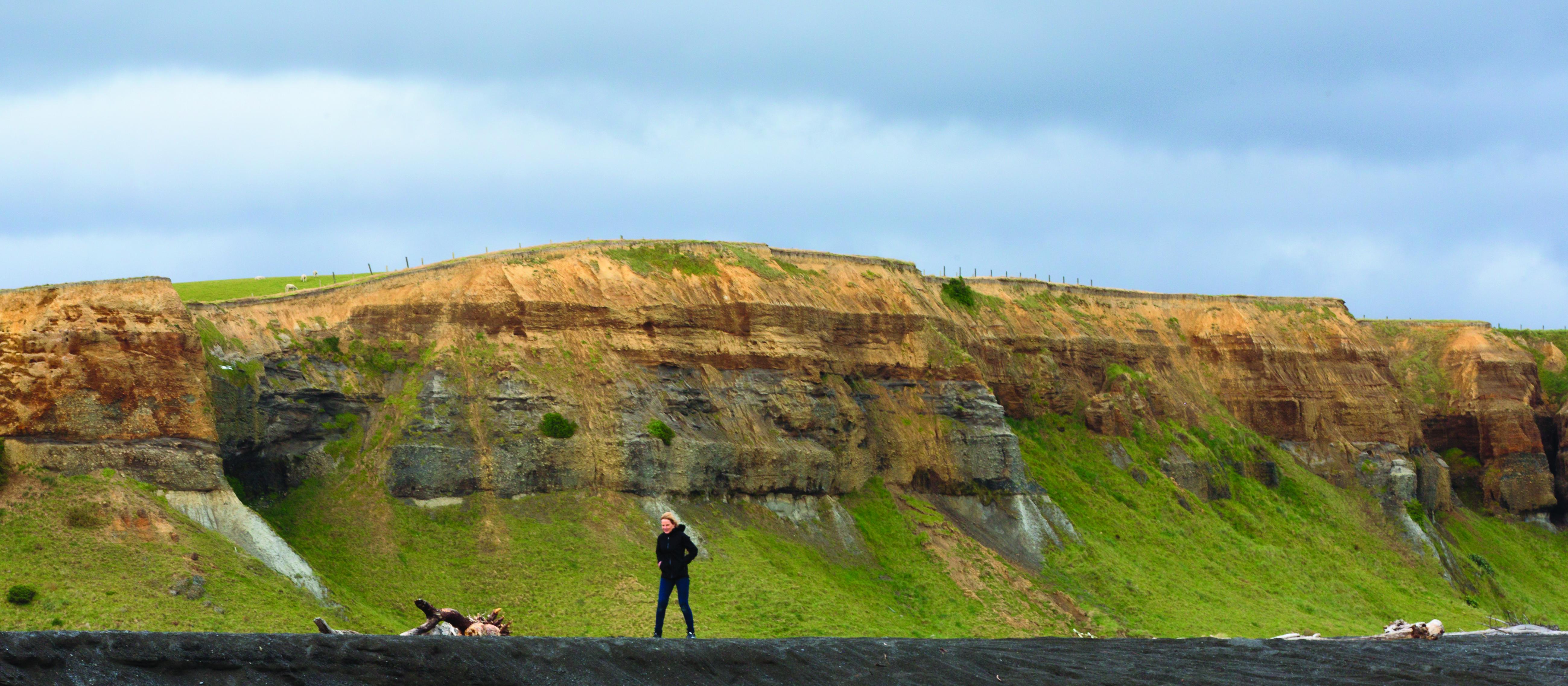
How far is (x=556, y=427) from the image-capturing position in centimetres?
5903

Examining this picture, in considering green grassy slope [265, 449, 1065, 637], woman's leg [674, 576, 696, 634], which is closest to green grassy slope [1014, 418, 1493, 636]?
green grassy slope [265, 449, 1065, 637]

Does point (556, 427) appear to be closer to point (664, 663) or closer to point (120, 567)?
point (120, 567)

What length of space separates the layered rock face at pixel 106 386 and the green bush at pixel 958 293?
4737cm

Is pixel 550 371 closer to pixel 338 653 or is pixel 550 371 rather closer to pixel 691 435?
pixel 691 435

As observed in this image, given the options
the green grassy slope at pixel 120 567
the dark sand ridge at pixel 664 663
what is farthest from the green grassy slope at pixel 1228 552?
the green grassy slope at pixel 120 567

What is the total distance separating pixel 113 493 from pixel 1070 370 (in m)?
58.0

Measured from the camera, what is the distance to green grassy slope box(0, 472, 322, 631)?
126ft

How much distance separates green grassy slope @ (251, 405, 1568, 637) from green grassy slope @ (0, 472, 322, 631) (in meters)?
3.90

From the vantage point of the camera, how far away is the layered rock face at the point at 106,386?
45594mm

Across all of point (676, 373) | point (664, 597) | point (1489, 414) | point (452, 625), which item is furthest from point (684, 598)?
point (1489, 414)

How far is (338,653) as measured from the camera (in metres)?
21.1

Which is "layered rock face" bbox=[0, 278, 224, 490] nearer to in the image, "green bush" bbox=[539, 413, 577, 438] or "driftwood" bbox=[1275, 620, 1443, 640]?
"green bush" bbox=[539, 413, 577, 438]

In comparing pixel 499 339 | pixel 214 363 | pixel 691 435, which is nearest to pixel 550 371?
pixel 499 339

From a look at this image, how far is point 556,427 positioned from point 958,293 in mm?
34319
